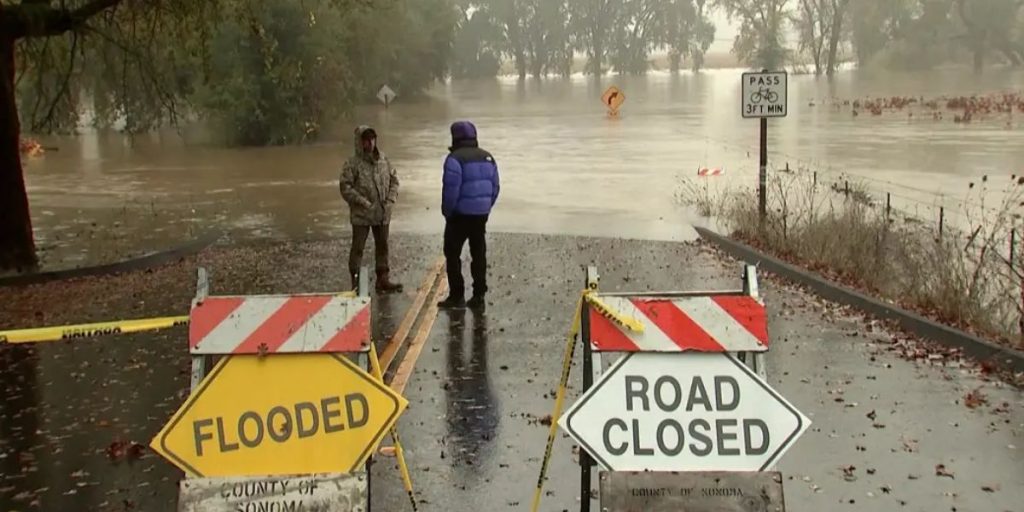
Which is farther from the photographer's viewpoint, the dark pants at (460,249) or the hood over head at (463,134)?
the dark pants at (460,249)

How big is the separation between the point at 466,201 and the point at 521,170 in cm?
1946

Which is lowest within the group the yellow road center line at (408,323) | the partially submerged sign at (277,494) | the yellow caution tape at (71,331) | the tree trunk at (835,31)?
the yellow road center line at (408,323)

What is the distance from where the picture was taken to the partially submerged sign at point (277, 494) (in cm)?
468

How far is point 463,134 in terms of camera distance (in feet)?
35.4

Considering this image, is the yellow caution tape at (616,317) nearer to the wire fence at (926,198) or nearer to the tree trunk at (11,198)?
the wire fence at (926,198)

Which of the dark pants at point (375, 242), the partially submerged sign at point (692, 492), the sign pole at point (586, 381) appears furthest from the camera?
the dark pants at point (375, 242)

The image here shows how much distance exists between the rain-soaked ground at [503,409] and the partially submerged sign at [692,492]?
3.93ft

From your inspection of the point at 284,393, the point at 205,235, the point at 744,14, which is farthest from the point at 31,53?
the point at 744,14

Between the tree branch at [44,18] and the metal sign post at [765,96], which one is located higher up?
the tree branch at [44,18]

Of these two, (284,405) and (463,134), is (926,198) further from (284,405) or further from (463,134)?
(284,405)

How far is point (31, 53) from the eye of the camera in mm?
15852

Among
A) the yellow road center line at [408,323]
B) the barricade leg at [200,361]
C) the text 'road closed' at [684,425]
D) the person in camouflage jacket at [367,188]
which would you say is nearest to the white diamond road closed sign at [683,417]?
the text 'road closed' at [684,425]

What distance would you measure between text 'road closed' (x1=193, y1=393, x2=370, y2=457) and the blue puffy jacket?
5934mm

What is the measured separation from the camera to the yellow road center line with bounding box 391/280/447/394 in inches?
328
